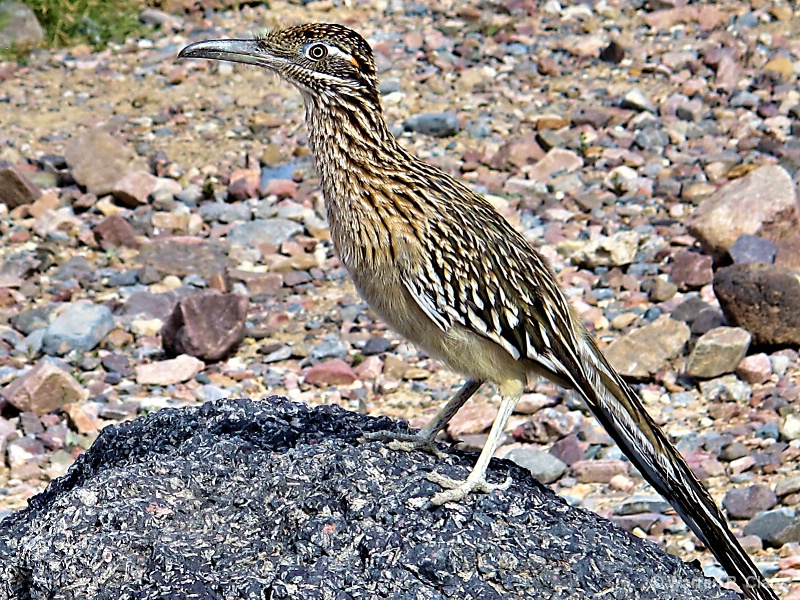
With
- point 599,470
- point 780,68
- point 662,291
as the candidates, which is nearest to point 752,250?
point 662,291

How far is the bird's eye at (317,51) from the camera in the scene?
5.20 metres

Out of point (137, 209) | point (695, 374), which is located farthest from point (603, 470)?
point (137, 209)

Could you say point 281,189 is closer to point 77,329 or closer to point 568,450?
point 77,329

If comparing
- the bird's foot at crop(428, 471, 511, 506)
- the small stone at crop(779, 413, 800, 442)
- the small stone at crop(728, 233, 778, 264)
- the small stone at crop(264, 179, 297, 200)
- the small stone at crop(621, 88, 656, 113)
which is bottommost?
the small stone at crop(779, 413, 800, 442)

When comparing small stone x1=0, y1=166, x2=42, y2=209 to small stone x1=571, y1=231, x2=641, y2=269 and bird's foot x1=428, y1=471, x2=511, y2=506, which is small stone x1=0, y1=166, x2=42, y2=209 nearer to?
small stone x1=571, y1=231, x2=641, y2=269

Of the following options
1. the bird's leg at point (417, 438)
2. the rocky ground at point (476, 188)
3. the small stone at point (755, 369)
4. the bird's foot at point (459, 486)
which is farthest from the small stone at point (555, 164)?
the bird's foot at point (459, 486)

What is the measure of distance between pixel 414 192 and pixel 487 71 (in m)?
9.21

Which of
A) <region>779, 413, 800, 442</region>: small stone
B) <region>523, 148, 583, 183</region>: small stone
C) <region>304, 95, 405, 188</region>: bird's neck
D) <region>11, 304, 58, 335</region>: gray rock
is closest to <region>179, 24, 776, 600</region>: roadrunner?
<region>304, 95, 405, 188</region>: bird's neck

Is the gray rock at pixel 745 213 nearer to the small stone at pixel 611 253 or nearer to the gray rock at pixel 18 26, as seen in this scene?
the small stone at pixel 611 253

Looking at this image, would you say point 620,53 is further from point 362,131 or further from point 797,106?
point 362,131

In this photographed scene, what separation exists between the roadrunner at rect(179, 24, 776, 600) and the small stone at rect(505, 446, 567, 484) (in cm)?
243

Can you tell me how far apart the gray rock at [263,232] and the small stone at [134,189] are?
3.35 feet

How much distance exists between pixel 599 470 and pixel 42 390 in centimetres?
377

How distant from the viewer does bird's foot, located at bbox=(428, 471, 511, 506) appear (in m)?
4.25
